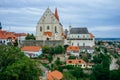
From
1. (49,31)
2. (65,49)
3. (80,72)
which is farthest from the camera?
(49,31)

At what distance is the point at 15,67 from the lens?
31047 mm

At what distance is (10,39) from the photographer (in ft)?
212

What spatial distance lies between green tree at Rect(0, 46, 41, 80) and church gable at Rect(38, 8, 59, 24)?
36.5 meters

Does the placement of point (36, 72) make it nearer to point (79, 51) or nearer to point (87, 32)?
point (79, 51)

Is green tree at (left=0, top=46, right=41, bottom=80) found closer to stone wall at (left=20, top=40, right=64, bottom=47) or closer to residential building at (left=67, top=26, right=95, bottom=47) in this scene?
stone wall at (left=20, top=40, right=64, bottom=47)

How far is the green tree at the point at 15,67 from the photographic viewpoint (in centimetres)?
3086

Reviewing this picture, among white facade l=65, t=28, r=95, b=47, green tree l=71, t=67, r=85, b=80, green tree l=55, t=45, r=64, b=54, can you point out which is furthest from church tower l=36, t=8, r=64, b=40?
green tree l=71, t=67, r=85, b=80

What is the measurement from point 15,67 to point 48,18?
4127cm

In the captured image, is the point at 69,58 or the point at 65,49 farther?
the point at 65,49

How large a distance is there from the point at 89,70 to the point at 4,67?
23.9m

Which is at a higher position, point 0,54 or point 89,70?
point 0,54

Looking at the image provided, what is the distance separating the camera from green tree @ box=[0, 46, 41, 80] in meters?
30.9

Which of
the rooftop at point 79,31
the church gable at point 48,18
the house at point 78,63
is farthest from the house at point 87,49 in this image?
the house at point 78,63

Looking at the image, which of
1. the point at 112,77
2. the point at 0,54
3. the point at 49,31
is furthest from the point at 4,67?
the point at 49,31
